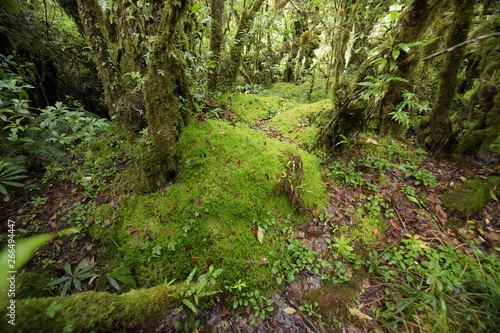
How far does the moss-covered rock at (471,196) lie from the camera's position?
11.7ft

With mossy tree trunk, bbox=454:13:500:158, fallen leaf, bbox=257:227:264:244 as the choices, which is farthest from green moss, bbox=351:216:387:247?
mossy tree trunk, bbox=454:13:500:158

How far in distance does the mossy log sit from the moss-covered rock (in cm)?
493

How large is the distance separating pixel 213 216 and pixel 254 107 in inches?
187

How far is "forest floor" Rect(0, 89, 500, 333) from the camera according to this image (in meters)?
2.51

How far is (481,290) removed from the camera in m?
2.40

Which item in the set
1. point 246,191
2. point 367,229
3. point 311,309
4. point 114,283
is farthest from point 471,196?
point 114,283

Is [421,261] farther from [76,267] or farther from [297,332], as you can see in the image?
[76,267]

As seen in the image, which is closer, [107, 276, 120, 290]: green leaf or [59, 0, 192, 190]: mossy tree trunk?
[107, 276, 120, 290]: green leaf

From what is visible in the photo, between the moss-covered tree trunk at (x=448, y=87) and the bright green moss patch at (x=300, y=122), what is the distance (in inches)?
96.0

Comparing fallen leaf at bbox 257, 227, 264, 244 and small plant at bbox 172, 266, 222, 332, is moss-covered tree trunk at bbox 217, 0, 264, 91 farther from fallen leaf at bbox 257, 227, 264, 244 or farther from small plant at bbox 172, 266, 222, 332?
small plant at bbox 172, 266, 222, 332

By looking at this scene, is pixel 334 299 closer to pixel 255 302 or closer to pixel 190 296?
pixel 255 302

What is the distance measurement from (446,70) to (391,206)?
3340 mm

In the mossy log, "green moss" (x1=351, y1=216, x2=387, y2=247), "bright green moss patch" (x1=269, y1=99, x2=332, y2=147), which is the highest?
"bright green moss patch" (x1=269, y1=99, x2=332, y2=147)

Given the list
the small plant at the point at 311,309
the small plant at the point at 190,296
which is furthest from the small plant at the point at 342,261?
the small plant at the point at 190,296
